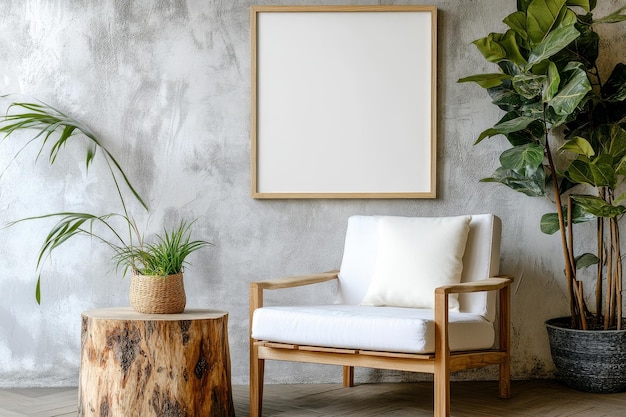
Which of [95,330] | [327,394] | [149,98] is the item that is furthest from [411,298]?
[149,98]

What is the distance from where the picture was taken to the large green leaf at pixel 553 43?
309 centimetres

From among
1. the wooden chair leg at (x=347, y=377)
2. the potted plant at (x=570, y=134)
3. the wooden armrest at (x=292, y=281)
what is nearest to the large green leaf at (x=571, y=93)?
the potted plant at (x=570, y=134)

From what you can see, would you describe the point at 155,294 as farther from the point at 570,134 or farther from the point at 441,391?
the point at 570,134

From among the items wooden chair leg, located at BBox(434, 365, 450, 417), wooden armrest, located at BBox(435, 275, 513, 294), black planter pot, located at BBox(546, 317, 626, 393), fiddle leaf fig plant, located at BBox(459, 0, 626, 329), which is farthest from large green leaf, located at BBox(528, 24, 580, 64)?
wooden chair leg, located at BBox(434, 365, 450, 417)

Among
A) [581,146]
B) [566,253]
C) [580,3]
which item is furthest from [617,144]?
[580,3]

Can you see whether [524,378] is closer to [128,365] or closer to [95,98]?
[128,365]

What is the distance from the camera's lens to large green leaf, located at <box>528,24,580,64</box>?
3.09 m

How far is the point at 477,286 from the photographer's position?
2959 mm

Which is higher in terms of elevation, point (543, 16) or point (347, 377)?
point (543, 16)

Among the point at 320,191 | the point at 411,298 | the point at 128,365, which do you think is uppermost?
the point at 320,191

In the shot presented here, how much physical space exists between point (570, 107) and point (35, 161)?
2.51m

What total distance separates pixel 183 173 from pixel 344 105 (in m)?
0.87

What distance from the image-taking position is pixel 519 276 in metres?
3.81

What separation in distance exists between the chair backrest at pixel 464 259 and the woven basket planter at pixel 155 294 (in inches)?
34.1
